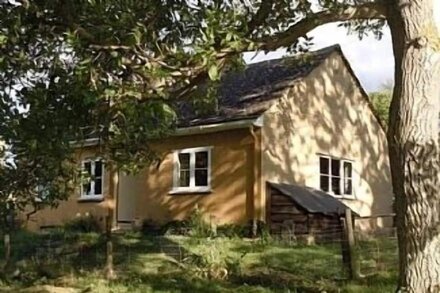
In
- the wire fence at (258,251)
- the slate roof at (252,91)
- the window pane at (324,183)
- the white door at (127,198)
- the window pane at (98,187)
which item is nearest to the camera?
the wire fence at (258,251)

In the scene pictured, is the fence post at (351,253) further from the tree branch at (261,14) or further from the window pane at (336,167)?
the window pane at (336,167)

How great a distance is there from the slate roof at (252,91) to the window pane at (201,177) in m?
1.57

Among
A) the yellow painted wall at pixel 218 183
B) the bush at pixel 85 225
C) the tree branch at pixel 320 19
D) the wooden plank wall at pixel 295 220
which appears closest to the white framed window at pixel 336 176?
the wooden plank wall at pixel 295 220

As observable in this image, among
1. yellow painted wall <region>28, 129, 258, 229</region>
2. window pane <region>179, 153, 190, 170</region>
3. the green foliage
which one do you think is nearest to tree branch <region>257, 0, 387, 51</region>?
yellow painted wall <region>28, 129, 258, 229</region>

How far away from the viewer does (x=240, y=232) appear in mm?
21141

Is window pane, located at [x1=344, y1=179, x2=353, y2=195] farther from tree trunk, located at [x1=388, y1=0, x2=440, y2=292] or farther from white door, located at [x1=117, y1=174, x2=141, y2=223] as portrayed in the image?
tree trunk, located at [x1=388, y1=0, x2=440, y2=292]

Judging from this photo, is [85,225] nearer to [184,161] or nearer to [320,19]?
[184,161]

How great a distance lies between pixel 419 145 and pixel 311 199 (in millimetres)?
13556

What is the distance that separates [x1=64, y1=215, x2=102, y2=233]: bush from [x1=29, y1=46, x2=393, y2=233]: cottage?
1016 millimetres

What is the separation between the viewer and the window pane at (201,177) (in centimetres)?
2331

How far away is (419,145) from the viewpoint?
848cm

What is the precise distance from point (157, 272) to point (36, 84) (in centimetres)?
633

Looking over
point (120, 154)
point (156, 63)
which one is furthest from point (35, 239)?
point (156, 63)

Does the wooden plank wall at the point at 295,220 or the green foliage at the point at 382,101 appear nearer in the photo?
the wooden plank wall at the point at 295,220
